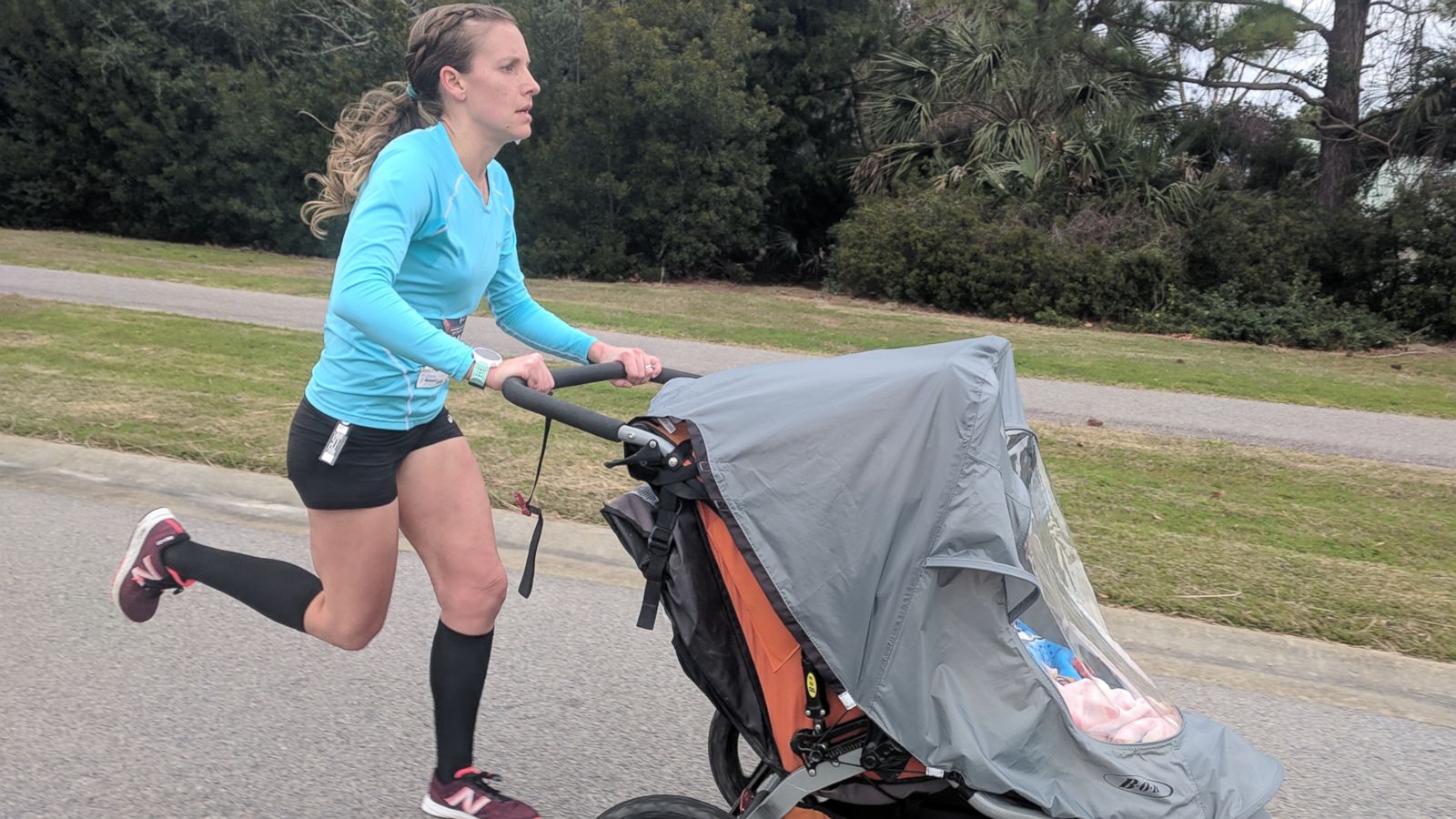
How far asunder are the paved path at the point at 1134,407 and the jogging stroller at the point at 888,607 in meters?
6.49

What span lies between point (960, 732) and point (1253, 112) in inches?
734

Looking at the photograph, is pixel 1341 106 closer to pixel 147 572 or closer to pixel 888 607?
pixel 888 607

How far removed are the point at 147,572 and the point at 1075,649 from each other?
2615 millimetres

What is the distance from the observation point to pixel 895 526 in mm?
2271

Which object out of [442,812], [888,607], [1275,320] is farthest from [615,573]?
[1275,320]

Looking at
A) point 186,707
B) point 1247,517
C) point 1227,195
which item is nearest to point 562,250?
point 1227,195

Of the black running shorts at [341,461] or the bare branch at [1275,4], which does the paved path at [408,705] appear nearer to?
the black running shorts at [341,461]

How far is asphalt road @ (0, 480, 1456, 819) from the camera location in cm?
318

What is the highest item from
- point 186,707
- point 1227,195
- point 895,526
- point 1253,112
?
point 1253,112

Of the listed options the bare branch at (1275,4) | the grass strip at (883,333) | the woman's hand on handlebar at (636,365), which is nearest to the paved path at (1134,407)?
the grass strip at (883,333)

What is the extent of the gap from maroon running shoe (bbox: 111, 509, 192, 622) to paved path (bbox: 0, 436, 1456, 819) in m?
0.34

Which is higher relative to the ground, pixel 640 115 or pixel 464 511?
pixel 640 115

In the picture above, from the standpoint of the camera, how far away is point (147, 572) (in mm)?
3420

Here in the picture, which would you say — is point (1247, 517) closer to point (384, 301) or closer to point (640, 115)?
point (384, 301)
